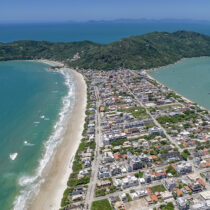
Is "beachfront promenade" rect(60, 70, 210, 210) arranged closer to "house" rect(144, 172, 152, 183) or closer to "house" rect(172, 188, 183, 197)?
"house" rect(172, 188, 183, 197)

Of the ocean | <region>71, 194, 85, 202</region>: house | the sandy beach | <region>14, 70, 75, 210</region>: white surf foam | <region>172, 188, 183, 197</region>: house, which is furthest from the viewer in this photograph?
the ocean

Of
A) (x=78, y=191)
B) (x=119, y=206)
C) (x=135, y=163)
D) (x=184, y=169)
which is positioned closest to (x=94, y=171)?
(x=78, y=191)

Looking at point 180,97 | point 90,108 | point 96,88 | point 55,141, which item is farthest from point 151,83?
point 55,141

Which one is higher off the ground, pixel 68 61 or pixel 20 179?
pixel 68 61

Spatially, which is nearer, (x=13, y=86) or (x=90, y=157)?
(x=90, y=157)

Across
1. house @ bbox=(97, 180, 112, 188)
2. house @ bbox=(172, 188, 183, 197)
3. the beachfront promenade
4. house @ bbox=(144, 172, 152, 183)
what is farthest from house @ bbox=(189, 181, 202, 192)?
house @ bbox=(97, 180, 112, 188)

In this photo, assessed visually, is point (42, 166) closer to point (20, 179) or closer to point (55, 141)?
point (20, 179)

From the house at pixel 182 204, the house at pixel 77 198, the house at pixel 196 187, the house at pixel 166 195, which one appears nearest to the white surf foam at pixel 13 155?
the house at pixel 77 198
